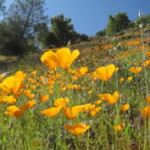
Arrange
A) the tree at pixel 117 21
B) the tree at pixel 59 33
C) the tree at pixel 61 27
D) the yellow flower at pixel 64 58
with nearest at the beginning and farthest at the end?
the yellow flower at pixel 64 58 < the tree at pixel 59 33 < the tree at pixel 61 27 < the tree at pixel 117 21

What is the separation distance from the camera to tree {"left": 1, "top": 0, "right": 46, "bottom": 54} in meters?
31.6

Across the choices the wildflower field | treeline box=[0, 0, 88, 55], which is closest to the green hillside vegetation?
the wildflower field

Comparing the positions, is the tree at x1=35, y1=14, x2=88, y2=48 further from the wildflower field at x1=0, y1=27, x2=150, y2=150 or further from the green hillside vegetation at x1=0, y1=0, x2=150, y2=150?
the wildflower field at x1=0, y1=27, x2=150, y2=150

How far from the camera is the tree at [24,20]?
3162cm

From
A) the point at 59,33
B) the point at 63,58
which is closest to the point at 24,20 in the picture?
the point at 59,33

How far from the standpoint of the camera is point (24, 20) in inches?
1280

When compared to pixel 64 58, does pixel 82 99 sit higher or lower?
lower

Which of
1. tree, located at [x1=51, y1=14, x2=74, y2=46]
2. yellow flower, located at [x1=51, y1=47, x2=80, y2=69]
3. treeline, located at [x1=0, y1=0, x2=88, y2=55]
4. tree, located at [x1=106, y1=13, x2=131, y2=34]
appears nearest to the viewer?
yellow flower, located at [x1=51, y1=47, x2=80, y2=69]

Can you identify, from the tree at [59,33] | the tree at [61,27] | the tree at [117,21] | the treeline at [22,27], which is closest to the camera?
the treeline at [22,27]

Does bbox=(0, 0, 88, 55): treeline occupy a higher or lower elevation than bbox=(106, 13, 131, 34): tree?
lower

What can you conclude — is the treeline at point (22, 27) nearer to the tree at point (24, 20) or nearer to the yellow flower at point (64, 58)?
the tree at point (24, 20)

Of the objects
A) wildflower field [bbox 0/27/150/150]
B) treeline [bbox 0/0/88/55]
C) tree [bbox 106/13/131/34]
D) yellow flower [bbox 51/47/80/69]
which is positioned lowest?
wildflower field [bbox 0/27/150/150]

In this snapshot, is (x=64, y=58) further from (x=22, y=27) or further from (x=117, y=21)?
(x=117, y=21)

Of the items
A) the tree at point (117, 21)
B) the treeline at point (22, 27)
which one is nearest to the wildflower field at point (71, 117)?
the treeline at point (22, 27)
